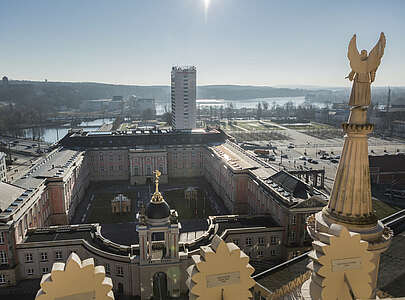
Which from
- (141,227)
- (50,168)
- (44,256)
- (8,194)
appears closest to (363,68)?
(141,227)

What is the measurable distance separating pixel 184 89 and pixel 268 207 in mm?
96594

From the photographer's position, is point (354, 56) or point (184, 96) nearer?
point (354, 56)

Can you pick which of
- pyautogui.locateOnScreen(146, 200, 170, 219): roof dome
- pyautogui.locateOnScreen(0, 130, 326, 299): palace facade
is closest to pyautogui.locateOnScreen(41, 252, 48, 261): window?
pyautogui.locateOnScreen(0, 130, 326, 299): palace facade

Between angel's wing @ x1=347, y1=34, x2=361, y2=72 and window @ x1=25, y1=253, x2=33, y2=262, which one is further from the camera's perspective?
window @ x1=25, y1=253, x2=33, y2=262

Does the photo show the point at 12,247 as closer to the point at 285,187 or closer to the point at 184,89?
the point at 285,187

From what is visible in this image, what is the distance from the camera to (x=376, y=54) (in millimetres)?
8320

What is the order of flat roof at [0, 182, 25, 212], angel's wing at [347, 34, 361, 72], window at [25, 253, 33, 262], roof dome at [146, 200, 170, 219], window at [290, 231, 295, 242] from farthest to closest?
window at [290, 231, 295, 242], flat roof at [0, 182, 25, 212], window at [25, 253, 33, 262], roof dome at [146, 200, 170, 219], angel's wing at [347, 34, 361, 72]

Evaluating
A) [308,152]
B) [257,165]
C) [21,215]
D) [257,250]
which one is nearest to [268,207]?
[257,250]

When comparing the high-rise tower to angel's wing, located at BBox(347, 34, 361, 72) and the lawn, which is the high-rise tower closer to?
the lawn

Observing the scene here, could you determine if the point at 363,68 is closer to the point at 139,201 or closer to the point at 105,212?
the point at 105,212

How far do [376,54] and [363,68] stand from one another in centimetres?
43

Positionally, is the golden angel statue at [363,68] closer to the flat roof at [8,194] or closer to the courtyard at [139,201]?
the flat roof at [8,194]

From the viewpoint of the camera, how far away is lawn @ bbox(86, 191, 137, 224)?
57.8 m

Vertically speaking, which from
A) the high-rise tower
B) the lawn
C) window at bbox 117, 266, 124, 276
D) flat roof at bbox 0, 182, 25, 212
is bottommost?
the lawn
